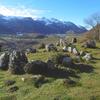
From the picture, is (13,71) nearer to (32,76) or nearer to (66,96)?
(32,76)

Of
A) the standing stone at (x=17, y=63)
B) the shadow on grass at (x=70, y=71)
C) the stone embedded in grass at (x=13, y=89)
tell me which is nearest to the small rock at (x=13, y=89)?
the stone embedded in grass at (x=13, y=89)

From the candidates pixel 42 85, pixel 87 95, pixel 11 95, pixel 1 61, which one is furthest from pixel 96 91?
pixel 1 61

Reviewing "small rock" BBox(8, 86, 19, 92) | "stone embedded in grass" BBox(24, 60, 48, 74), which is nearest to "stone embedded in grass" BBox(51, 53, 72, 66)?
"stone embedded in grass" BBox(24, 60, 48, 74)

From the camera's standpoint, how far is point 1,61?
43406 mm

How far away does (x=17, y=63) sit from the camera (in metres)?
40.8

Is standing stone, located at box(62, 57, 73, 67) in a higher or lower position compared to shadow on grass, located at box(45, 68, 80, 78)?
higher

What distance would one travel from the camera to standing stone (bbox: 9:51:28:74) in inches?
1555

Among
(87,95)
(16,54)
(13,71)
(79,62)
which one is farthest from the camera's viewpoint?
(79,62)

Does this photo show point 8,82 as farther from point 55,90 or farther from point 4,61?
point 4,61

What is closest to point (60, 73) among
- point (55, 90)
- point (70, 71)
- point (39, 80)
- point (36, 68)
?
point (70, 71)

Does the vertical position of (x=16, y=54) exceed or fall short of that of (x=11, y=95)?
it exceeds it

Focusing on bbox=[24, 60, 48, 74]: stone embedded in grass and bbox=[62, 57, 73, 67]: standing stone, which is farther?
bbox=[62, 57, 73, 67]: standing stone

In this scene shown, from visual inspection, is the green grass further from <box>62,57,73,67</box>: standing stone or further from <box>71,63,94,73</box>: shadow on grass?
<box>62,57,73,67</box>: standing stone

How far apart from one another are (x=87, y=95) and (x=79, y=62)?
15.6m
